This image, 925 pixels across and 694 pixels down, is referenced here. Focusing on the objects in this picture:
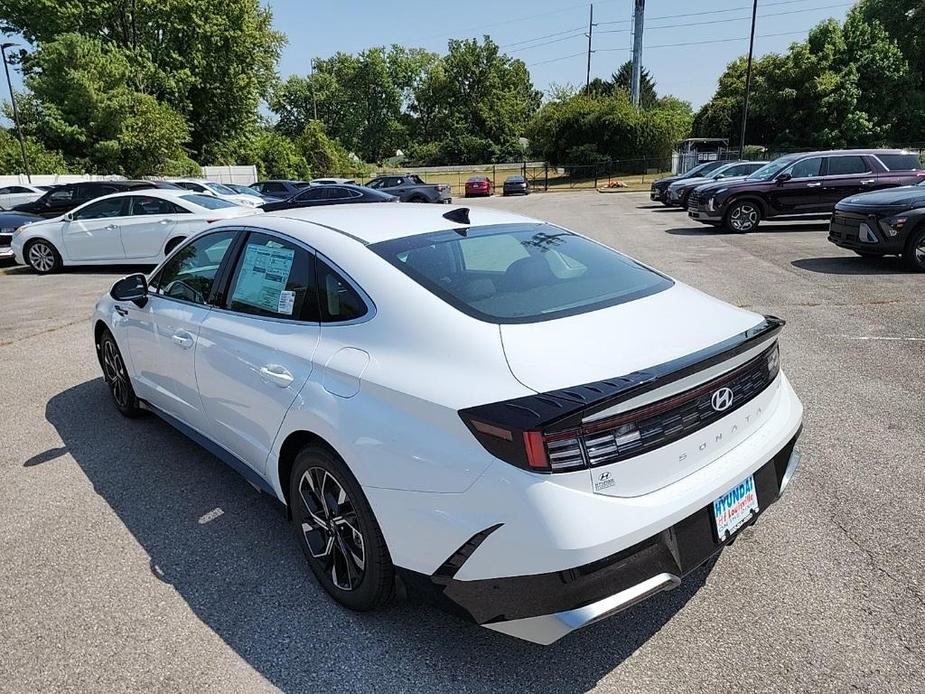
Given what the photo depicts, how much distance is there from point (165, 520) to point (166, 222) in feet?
31.5

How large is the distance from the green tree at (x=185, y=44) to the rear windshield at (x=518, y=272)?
40.4 m

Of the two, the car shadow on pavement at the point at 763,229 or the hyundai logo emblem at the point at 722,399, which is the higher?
the hyundai logo emblem at the point at 722,399

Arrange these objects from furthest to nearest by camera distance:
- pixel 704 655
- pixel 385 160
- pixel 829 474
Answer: pixel 385 160
pixel 829 474
pixel 704 655

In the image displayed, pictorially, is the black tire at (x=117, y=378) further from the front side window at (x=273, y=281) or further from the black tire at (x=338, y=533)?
the black tire at (x=338, y=533)

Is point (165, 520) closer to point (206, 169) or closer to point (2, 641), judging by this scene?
point (2, 641)

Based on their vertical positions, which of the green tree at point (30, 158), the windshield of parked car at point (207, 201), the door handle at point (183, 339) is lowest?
the door handle at point (183, 339)

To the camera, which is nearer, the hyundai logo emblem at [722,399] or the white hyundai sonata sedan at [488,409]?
the white hyundai sonata sedan at [488,409]

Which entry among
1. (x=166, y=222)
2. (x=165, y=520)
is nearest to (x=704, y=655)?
(x=165, y=520)

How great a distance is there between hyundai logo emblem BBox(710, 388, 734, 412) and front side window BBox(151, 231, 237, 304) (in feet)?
8.39

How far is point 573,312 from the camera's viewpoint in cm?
252

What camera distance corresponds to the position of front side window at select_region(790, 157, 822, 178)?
14420 mm

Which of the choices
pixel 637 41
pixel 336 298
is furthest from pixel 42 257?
pixel 637 41

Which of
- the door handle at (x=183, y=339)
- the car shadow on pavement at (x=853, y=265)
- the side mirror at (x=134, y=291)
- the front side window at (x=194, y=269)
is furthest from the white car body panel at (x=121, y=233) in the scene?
the car shadow on pavement at (x=853, y=265)

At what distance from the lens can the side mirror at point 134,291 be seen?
13.4 ft
